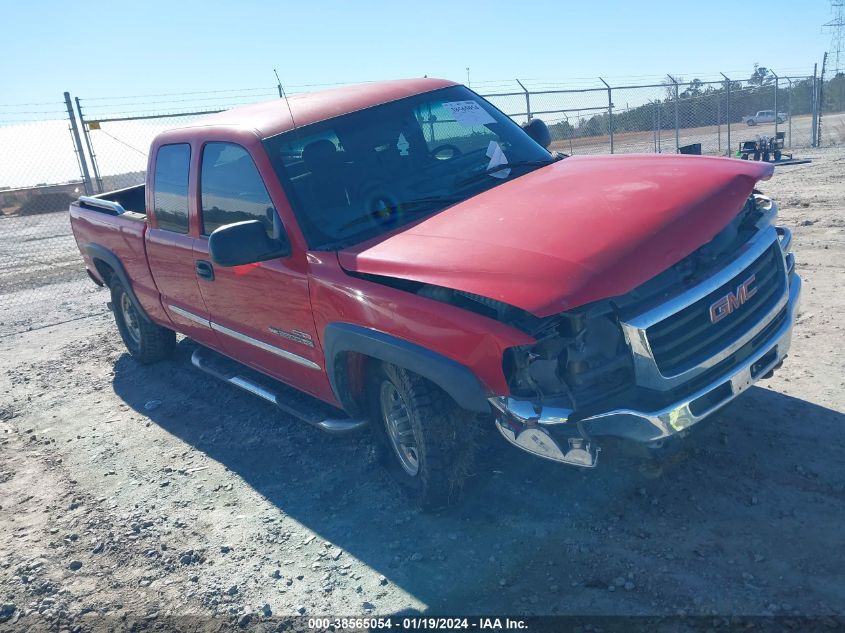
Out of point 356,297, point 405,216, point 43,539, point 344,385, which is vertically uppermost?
point 405,216

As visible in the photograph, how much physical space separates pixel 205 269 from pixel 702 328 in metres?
3.06

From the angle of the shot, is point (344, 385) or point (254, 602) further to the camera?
point (344, 385)

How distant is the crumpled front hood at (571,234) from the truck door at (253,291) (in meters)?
0.55

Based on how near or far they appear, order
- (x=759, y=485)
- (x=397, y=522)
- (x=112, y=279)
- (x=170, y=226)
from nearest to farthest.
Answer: (x=759, y=485), (x=397, y=522), (x=170, y=226), (x=112, y=279)

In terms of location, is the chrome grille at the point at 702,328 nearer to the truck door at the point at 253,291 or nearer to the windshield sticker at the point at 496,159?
the windshield sticker at the point at 496,159

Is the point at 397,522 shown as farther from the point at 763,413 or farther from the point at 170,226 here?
the point at 170,226

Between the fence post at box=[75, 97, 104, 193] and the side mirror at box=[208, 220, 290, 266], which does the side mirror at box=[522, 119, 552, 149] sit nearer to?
the side mirror at box=[208, 220, 290, 266]

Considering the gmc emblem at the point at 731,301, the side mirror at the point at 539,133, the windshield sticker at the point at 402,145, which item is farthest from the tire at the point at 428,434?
the side mirror at the point at 539,133

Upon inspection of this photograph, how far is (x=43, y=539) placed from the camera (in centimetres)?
389

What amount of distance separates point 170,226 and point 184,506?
6.61ft

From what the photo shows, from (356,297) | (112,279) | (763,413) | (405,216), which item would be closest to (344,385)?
(356,297)

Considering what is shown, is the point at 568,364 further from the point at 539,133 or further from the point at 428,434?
the point at 539,133

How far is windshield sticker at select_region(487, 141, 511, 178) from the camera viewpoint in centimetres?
419

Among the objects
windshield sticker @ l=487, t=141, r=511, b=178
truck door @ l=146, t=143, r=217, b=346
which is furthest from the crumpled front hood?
truck door @ l=146, t=143, r=217, b=346
